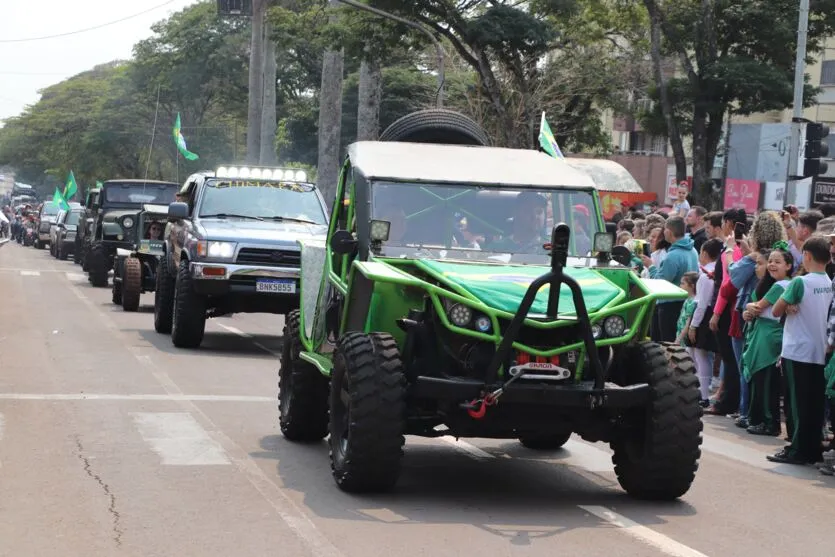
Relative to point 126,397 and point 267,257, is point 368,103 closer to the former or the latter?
point 267,257

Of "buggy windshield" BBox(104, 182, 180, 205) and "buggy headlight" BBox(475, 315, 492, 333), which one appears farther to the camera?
"buggy windshield" BBox(104, 182, 180, 205)

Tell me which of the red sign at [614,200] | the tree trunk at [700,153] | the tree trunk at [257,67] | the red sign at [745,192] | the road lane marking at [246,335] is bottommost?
the road lane marking at [246,335]

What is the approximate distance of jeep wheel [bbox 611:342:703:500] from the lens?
27.8 feet

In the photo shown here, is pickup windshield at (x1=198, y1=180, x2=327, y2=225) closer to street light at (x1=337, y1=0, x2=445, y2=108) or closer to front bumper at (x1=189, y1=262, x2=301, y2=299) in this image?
front bumper at (x1=189, y1=262, x2=301, y2=299)

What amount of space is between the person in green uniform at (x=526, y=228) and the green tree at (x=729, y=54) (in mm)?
25584

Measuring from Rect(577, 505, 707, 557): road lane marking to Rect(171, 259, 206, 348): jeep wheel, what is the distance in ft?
32.1

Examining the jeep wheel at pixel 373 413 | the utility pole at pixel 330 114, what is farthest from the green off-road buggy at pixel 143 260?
the jeep wheel at pixel 373 413

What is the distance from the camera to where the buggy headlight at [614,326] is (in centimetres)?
852

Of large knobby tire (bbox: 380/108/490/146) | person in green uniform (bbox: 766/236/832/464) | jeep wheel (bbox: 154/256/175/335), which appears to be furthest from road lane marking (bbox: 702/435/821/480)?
jeep wheel (bbox: 154/256/175/335)

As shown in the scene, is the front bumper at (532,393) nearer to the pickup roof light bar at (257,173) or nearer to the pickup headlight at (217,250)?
the pickup headlight at (217,250)

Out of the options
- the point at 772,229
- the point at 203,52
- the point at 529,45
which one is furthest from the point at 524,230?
the point at 203,52

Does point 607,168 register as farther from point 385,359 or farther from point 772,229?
point 385,359

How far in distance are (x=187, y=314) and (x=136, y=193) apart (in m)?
16.7

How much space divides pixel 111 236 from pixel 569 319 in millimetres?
24026
